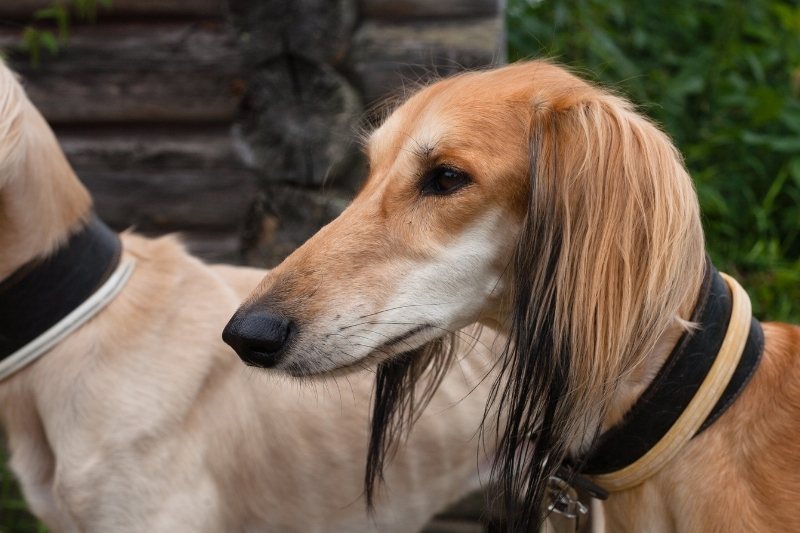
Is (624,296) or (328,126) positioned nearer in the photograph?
(624,296)

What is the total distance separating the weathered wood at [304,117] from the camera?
3633mm

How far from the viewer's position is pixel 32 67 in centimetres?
399

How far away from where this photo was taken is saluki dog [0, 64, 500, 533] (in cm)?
235

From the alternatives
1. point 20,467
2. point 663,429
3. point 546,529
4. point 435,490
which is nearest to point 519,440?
point 663,429

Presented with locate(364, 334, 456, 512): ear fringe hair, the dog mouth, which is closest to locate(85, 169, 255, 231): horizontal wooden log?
locate(364, 334, 456, 512): ear fringe hair

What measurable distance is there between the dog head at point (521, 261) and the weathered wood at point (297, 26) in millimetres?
1748

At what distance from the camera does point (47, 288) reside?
235cm

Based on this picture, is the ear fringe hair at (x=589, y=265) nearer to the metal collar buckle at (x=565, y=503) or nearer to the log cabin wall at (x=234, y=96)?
the metal collar buckle at (x=565, y=503)

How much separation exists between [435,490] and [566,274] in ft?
4.25

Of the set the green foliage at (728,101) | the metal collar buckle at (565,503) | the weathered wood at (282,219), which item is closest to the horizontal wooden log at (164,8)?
the weathered wood at (282,219)

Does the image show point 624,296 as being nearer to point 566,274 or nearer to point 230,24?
point 566,274

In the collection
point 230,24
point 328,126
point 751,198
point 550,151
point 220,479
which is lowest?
point 751,198

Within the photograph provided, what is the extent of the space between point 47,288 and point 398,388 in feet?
3.10

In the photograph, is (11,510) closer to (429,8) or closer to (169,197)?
(169,197)
